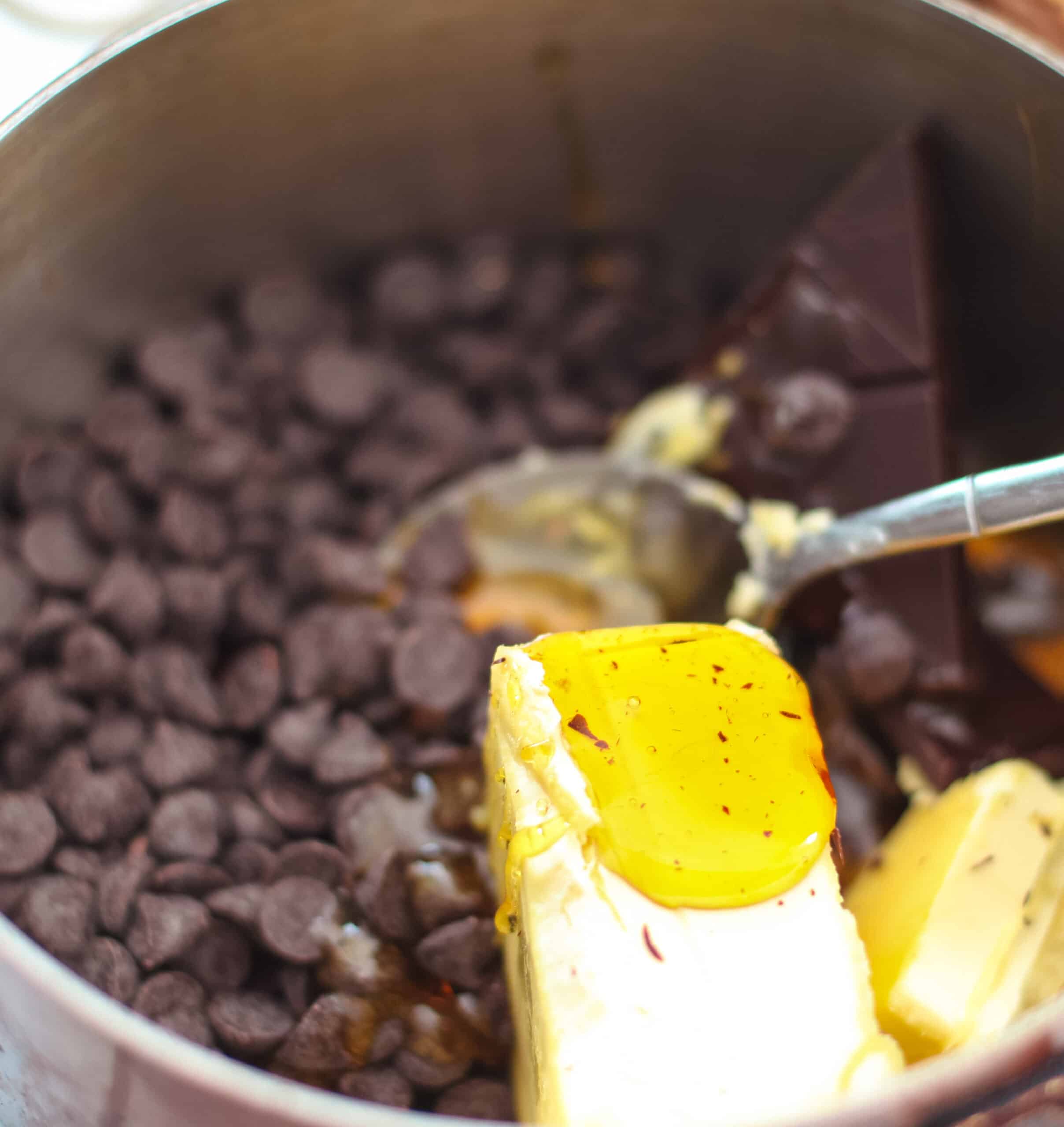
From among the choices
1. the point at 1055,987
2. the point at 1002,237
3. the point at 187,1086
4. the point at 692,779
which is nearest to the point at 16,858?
the point at 187,1086

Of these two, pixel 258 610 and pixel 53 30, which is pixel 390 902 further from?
pixel 53 30

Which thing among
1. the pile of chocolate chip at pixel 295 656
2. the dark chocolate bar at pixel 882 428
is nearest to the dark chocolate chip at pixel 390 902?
the pile of chocolate chip at pixel 295 656

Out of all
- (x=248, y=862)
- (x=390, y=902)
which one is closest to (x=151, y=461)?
(x=248, y=862)

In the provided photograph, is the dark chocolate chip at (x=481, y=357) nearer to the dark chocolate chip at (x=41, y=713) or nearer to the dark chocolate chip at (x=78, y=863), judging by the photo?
the dark chocolate chip at (x=41, y=713)

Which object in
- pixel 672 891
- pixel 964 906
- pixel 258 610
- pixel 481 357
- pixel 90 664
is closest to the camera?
pixel 672 891

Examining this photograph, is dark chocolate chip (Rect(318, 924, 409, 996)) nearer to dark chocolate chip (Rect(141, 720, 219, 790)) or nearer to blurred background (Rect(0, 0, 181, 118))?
dark chocolate chip (Rect(141, 720, 219, 790))

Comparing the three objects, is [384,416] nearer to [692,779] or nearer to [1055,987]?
[692,779]

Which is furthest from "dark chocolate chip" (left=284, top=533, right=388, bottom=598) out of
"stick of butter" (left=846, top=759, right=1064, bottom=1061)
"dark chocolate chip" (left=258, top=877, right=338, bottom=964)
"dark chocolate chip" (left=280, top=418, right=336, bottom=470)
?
"stick of butter" (left=846, top=759, right=1064, bottom=1061)
